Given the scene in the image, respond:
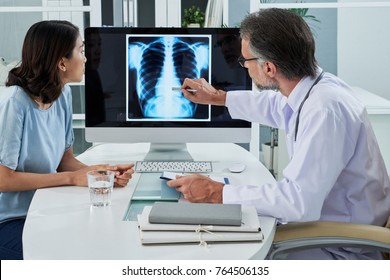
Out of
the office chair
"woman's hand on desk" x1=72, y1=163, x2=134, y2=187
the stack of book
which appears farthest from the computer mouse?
the stack of book

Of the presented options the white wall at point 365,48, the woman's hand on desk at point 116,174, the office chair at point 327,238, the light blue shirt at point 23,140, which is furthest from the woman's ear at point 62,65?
the white wall at point 365,48

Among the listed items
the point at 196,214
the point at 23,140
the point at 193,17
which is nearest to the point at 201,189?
the point at 196,214

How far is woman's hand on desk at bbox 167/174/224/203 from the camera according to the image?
1.61 metres

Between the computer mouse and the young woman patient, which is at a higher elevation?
the young woman patient

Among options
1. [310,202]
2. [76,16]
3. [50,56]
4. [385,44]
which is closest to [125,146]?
[50,56]

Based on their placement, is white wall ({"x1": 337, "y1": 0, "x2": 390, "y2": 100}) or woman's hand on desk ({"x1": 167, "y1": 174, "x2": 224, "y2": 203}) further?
white wall ({"x1": 337, "y1": 0, "x2": 390, "y2": 100})

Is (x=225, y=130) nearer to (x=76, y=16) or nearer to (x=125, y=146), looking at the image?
(x=125, y=146)

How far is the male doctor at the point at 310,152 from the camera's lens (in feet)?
5.09

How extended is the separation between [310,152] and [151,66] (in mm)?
887

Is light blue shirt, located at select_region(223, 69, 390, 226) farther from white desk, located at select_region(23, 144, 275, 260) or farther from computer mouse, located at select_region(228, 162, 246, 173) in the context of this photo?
computer mouse, located at select_region(228, 162, 246, 173)

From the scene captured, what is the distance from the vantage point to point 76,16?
365 cm

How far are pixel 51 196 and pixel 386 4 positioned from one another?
2.49 metres

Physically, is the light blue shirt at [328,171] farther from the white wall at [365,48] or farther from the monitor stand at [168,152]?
the white wall at [365,48]

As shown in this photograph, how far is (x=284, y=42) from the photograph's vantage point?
170 centimetres
